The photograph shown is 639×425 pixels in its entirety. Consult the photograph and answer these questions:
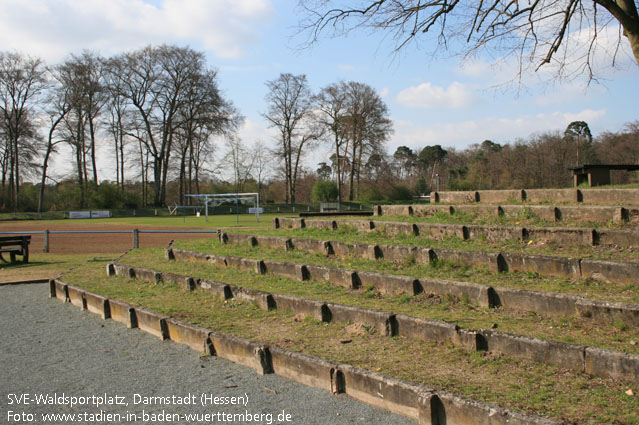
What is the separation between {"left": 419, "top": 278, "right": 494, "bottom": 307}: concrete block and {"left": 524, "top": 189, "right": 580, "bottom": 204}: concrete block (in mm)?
4848

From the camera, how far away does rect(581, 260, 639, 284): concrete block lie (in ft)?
20.4

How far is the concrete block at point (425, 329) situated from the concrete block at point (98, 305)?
551 centimetres

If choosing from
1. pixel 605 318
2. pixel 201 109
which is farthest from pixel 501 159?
pixel 201 109

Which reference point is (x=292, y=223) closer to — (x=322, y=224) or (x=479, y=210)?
(x=322, y=224)

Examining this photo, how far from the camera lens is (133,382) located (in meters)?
5.64

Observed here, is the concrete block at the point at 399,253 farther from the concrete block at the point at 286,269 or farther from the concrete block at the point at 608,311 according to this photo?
the concrete block at the point at 608,311

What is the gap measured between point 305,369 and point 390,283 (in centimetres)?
270

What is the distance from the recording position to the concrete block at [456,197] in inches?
488

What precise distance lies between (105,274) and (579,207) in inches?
433

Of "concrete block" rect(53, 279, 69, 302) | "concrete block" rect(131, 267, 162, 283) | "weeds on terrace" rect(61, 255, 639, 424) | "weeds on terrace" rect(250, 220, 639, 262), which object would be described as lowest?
"concrete block" rect(53, 279, 69, 302)

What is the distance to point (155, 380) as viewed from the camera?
5660mm

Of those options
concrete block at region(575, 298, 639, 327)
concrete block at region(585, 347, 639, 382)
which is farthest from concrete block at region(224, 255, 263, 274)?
concrete block at region(585, 347, 639, 382)

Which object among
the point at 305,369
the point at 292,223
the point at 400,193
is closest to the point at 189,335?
the point at 305,369

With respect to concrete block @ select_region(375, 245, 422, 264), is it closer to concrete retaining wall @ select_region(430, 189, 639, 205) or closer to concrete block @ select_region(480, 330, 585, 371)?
concrete block @ select_region(480, 330, 585, 371)
